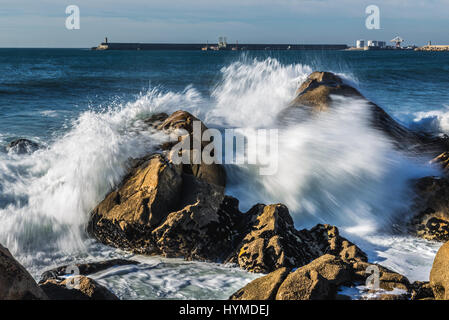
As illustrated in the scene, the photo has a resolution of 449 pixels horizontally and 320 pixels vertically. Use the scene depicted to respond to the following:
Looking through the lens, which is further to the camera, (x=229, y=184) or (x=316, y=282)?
(x=229, y=184)

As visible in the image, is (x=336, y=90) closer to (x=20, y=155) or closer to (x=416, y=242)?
(x=416, y=242)

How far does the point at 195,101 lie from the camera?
8.84 m

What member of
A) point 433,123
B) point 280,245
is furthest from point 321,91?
point 280,245

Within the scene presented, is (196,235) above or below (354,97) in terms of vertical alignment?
below

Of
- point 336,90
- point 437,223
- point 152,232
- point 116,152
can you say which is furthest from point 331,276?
point 336,90

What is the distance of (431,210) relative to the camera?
5328mm

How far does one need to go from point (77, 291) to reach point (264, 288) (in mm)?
1338

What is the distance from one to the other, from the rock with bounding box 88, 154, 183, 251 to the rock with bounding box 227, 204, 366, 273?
92cm

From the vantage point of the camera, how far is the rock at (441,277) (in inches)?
113

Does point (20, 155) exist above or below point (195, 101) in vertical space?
below

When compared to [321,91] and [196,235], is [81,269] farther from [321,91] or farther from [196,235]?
[321,91]

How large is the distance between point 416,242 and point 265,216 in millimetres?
1982

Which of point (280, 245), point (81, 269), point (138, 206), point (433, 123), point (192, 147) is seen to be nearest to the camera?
point (81, 269)
